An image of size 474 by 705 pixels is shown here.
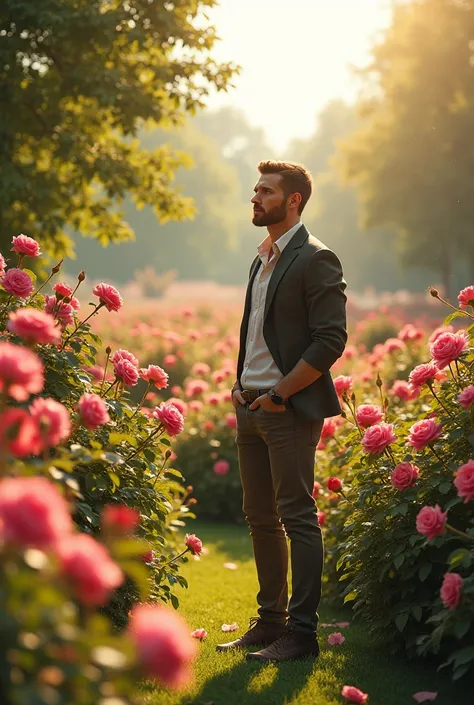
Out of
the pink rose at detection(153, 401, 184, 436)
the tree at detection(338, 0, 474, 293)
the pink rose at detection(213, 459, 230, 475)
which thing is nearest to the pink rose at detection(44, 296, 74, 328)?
the pink rose at detection(153, 401, 184, 436)

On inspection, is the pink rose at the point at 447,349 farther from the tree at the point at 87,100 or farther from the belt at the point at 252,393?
the tree at the point at 87,100

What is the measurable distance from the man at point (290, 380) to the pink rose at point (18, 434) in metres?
1.92

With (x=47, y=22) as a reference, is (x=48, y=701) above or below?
below

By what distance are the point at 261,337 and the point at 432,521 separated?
53.1 inches

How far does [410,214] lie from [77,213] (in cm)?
2100

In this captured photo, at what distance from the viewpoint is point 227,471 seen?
879 cm

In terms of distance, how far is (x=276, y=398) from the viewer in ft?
13.1

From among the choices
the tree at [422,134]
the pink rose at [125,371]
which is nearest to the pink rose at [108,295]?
the pink rose at [125,371]

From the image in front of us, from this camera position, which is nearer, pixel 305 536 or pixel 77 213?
pixel 305 536

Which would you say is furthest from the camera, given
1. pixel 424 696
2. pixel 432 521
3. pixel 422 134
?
pixel 422 134

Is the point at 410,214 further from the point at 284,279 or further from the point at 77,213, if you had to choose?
the point at 284,279

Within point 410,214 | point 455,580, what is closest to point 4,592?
point 455,580

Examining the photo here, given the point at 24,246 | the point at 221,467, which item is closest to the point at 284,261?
the point at 24,246

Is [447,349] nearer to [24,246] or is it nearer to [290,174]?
[290,174]
